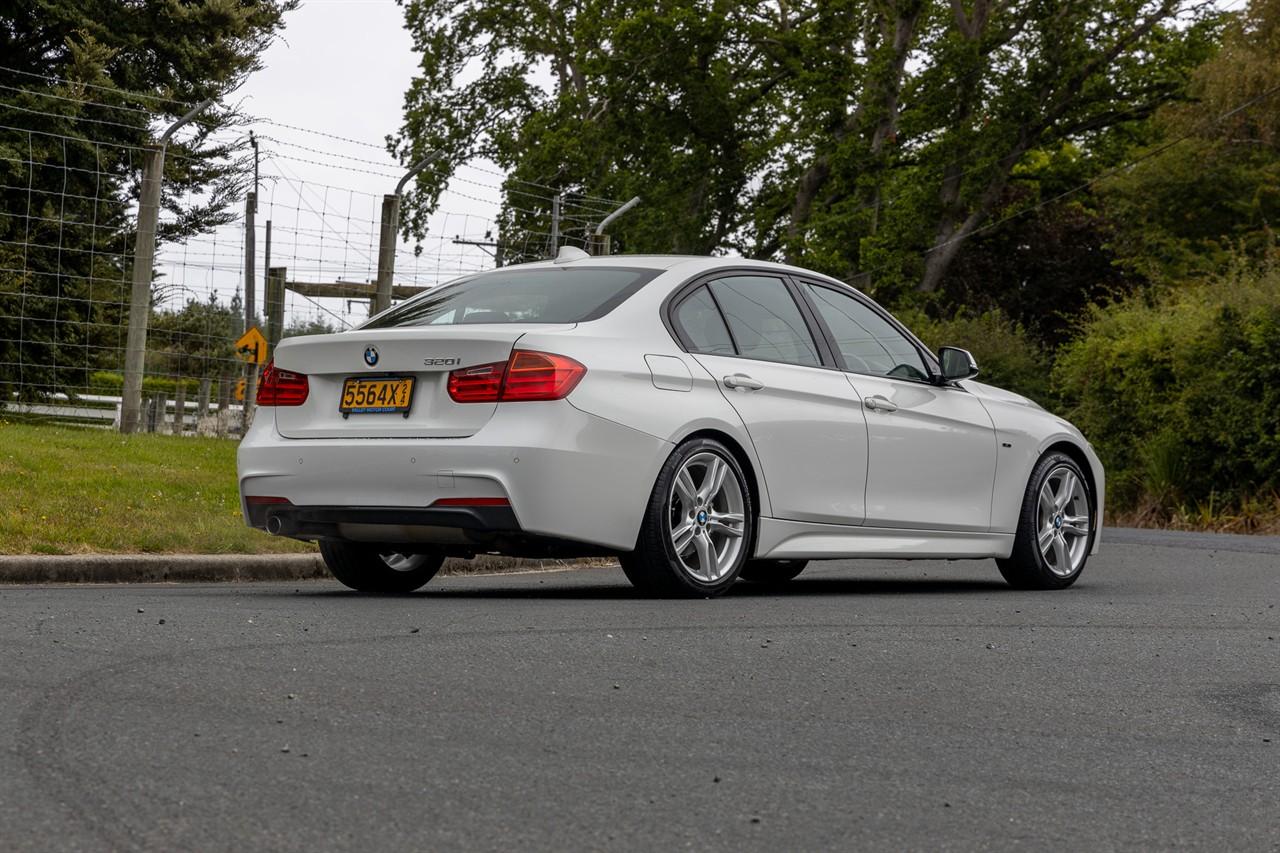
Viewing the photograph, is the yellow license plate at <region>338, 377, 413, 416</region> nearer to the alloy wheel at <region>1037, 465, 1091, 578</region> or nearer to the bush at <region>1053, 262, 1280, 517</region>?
the alloy wheel at <region>1037, 465, 1091, 578</region>

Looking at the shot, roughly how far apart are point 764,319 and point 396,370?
192 cm

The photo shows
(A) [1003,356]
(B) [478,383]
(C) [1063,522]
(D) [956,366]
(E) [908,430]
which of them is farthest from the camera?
(A) [1003,356]

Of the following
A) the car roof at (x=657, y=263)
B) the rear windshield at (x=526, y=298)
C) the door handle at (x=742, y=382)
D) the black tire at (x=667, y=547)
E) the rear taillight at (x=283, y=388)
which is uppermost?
the car roof at (x=657, y=263)

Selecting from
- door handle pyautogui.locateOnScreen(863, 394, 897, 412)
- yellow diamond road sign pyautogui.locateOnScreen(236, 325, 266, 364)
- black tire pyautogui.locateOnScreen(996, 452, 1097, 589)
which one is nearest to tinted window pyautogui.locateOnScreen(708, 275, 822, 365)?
door handle pyautogui.locateOnScreen(863, 394, 897, 412)

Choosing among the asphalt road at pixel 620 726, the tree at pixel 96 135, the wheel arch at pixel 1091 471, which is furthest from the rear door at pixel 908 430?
the tree at pixel 96 135

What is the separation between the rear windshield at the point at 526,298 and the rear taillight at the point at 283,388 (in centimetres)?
44

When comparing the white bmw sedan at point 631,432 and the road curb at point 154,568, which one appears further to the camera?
the road curb at point 154,568

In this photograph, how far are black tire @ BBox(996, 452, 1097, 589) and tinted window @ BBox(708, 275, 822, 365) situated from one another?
67.2 inches

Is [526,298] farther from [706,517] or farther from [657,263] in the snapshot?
[706,517]

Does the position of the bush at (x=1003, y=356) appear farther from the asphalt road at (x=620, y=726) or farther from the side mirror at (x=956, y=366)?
the asphalt road at (x=620, y=726)

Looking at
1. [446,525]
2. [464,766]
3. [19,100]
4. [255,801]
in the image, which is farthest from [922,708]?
[19,100]

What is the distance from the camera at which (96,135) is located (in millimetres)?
27453

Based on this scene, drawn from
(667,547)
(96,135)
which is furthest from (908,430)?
(96,135)

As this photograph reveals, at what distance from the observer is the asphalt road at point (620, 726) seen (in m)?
3.45
